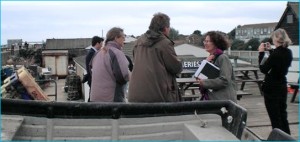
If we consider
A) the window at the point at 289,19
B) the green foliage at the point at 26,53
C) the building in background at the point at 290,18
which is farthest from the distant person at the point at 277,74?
the green foliage at the point at 26,53

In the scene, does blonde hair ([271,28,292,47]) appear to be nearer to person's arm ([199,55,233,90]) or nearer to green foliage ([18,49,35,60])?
person's arm ([199,55,233,90])

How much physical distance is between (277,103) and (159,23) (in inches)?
80.1

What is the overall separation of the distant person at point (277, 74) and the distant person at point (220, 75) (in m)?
0.93

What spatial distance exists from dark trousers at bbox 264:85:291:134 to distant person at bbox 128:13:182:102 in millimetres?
1633

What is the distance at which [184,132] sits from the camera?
331 cm

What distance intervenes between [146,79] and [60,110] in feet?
3.89

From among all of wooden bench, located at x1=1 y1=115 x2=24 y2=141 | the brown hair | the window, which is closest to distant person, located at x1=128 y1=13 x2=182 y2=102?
the brown hair

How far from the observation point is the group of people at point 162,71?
4180 mm

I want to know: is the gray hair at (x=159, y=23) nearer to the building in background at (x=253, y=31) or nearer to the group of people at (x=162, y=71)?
the group of people at (x=162, y=71)

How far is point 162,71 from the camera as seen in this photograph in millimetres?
4184

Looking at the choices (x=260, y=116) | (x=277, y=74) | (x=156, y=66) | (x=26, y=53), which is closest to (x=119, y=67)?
(x=156, y=66)

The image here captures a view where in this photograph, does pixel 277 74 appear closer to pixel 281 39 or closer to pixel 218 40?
pixel 281 39

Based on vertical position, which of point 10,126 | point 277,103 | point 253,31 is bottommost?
point 277,103

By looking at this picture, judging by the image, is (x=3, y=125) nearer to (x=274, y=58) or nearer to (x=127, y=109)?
(x=127, y=109)
